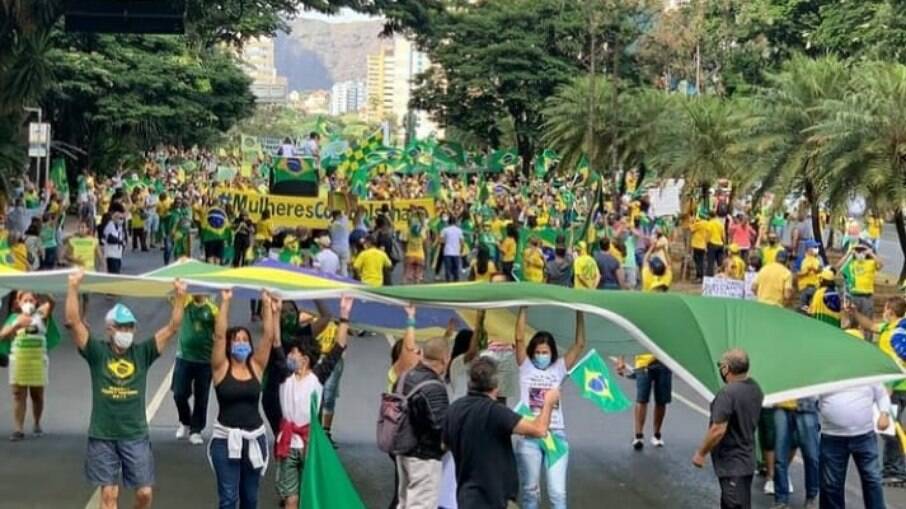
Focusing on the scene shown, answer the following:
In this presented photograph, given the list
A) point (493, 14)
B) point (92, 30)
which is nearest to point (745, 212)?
point (92, 30)

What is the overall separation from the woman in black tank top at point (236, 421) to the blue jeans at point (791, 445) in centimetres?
413

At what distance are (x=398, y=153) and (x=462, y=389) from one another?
28876 millimetres

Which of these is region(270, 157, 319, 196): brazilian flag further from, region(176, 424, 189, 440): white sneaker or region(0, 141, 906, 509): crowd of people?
region(176, 424, 189, 440): white sneaker

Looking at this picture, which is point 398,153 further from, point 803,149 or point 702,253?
point 803,149

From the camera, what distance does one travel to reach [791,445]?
11.4m

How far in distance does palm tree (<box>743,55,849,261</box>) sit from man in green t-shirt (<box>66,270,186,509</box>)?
18.8 metres

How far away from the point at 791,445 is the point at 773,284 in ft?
21.7

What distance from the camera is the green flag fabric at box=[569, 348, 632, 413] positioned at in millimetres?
11273

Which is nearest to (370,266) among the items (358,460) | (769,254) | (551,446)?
(769,254)

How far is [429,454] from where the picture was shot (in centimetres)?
884

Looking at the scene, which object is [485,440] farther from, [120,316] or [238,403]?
[120,316]

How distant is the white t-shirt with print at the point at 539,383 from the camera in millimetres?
9938

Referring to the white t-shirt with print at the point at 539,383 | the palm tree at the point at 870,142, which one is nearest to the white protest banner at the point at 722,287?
the palm tree at the point at 870,142

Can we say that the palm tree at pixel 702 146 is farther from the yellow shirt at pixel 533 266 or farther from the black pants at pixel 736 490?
the black pants at pixel 736 490
